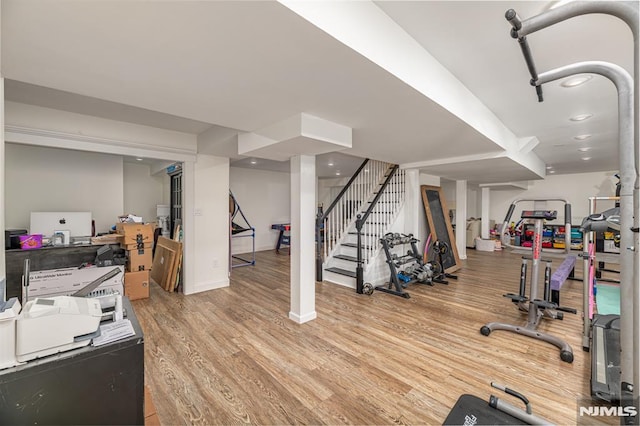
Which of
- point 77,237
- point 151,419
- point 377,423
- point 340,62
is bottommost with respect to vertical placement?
point 377,423

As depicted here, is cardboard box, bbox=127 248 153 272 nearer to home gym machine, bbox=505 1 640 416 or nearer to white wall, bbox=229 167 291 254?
white wall, bbox=229 167 291 254

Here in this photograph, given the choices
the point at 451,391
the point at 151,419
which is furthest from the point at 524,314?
the point at 151,419

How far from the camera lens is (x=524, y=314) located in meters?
3.47

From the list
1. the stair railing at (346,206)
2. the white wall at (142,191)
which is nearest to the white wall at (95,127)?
the stair railing at (346,206)

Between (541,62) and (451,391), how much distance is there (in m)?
2.66

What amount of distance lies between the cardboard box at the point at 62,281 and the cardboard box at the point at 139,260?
1.02 metres

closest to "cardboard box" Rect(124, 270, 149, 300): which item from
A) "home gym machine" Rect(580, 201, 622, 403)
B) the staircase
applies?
the staircase

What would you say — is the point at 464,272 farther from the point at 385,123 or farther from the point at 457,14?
the point at 457,14

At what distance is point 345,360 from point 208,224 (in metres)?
3.24

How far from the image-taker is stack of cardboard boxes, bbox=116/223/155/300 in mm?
3982

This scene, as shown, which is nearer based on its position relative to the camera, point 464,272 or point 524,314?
point 524,314

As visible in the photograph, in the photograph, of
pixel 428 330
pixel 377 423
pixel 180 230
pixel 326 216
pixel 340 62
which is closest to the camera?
pixel 340 62

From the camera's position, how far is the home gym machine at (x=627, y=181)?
2.80ft

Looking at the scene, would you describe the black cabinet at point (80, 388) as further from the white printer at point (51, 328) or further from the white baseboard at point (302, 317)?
the white baseboard at point (302, 317)
